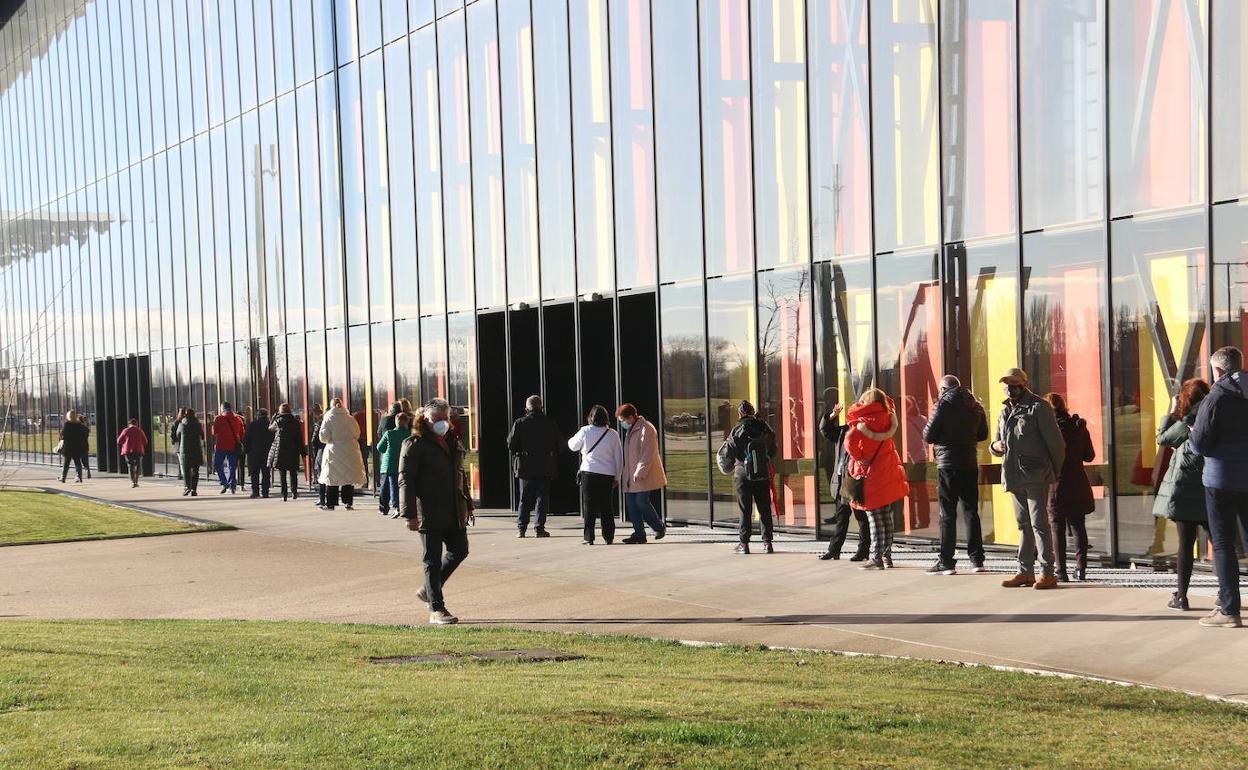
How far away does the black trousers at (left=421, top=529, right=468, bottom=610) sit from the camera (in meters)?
12.0

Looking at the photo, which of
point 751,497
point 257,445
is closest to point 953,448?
point 751,497

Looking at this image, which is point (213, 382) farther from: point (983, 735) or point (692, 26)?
point (983, 735)

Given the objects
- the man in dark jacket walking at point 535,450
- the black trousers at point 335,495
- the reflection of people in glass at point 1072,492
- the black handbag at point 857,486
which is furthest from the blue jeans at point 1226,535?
the black trousers at point 335,495

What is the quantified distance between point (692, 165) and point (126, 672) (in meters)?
13.2

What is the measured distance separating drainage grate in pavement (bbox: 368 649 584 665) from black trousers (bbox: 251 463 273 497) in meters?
20.8

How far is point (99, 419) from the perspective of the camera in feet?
163

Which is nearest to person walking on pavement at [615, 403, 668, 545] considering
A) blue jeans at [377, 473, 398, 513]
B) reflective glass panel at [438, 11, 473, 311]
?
blue jeans at [377, 473, 398, 513]

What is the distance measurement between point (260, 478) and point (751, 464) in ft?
57.8

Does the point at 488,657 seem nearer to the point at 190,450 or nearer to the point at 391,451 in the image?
the point at 391,451

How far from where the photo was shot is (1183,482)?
1115cm

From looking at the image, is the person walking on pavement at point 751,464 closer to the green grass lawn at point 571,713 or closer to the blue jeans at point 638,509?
the blue jeans at point 638,509

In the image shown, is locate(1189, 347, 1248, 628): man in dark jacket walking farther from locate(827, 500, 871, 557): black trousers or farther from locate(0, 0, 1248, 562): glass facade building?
locate(827, 500, 871, 557): black trousers

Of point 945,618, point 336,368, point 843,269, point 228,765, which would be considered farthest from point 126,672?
point 336,368

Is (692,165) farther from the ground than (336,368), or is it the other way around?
(692,165)
